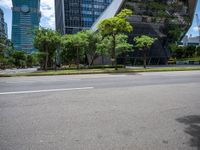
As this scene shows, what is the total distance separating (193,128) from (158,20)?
191 ft

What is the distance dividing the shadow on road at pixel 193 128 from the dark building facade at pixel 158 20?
48.5 meters

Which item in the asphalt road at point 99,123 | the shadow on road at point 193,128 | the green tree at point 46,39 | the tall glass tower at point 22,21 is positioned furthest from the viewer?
the tall glass tower at point 22,21

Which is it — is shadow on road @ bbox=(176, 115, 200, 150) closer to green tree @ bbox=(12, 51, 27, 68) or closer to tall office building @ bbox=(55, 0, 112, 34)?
green tree @ bbox=(12, 51, 27, 68)

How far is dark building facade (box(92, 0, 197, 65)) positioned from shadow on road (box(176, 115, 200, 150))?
159 feet

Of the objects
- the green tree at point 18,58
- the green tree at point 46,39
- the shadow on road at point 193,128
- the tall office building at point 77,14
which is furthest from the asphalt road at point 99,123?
the tall office building at point 77,14

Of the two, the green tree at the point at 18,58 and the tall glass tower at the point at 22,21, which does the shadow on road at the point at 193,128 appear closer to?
the green tree at the point at 18,58

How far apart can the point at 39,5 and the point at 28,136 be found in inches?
8476

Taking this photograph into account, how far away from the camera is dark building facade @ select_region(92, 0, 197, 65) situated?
5441 centimetres

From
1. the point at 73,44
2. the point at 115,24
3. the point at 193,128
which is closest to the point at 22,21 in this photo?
the point at 73,44

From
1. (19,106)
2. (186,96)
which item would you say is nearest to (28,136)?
(19,106)

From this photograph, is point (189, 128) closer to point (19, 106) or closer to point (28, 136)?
point (28, 136)

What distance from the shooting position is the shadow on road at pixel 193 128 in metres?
3.62

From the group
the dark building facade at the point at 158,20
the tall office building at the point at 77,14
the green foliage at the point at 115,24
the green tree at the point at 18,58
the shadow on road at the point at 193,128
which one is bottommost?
the shadow on road at the point at 193,128

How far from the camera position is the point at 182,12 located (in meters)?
61.2
